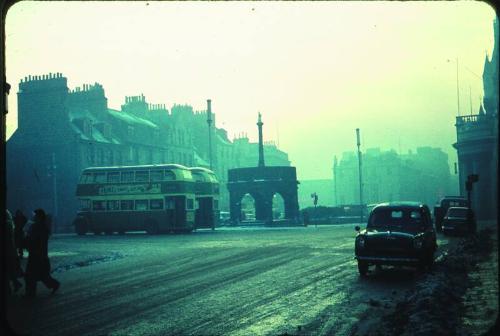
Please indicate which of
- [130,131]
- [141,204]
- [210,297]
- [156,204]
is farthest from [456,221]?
[130,131]

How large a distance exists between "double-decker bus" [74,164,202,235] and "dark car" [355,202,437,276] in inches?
905

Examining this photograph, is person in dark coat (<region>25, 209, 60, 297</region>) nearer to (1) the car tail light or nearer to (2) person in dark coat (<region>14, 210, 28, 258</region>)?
(2) person in dark coat (<region>14, 210, 28, 258</region>)

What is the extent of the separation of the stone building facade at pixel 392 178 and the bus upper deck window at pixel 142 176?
5453 cm

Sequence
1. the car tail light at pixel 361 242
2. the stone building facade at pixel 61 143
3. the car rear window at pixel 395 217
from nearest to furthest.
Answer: the car tail light at pixel 361 242 → the car rear window at pixel 395 217 → the stone building facade at pixel 61 143

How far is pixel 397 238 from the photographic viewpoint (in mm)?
12594

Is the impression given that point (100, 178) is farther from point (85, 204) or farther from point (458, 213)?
point (458, 213)

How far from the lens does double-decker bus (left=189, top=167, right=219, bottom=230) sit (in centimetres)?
3905

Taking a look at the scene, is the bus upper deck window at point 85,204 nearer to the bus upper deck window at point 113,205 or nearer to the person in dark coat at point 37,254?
the bus upper deck window at point 113,205

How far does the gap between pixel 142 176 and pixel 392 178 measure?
6386 cm

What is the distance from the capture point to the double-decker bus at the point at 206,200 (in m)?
39.0

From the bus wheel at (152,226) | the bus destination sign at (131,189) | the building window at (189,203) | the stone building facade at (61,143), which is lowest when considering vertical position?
the bus wheel at (152,226)

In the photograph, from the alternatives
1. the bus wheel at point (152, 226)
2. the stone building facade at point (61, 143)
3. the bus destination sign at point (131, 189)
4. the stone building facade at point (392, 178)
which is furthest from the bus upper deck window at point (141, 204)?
the stone building facade at point (392, 178)

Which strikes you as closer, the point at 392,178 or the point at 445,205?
the point at 445,205

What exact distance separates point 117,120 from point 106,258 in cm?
3774
